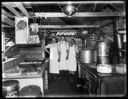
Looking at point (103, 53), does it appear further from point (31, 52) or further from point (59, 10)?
point (31, 52)

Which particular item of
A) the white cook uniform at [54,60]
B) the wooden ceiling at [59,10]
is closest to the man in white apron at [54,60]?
the white cook uniform at [54,60]

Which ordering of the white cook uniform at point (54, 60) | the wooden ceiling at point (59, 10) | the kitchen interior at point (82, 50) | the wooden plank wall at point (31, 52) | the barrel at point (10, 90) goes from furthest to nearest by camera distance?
1. the wooden plank wall at point (31, 52)
2. the white cook uniform at point (54, 60)
3. the wooden ceiling at point (59, 10)
4. the kitchen interior at point (82, 50)
5. the barrel at point (10, 90)

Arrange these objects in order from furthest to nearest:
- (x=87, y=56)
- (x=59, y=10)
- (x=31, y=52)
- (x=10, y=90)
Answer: (x=31, y=52) → (x=87, y=56) → (x=59, y=10) → (x=10, y=90)

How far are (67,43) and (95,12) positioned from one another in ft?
7.90

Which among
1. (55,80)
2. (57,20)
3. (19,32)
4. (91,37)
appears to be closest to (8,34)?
(19,32)

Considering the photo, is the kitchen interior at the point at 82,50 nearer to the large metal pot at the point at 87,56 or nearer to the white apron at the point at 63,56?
the large metal pot at the point at 87,56

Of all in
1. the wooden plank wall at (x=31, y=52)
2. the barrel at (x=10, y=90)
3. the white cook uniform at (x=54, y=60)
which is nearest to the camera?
the barrel at (x=10, y=90)

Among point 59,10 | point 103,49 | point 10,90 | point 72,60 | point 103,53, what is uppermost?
point 59,10

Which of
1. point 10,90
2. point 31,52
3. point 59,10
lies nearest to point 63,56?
point 31,52

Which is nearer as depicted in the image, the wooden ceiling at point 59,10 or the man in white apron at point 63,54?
the wooden ceiling at point 59,10

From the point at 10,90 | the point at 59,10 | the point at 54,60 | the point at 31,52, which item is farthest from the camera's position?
the point at 31,52

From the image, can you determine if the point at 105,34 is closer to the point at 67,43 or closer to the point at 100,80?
the point at 67,43

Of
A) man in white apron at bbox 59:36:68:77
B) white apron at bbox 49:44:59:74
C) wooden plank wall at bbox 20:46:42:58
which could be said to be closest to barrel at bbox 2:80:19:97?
white apron at bbox 49:44:59:74

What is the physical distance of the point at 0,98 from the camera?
5.09 ft
